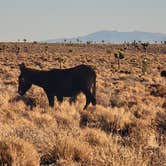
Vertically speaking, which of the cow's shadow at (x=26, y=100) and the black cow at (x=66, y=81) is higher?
the black cow at (x=66, y=81)

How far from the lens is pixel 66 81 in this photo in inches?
567

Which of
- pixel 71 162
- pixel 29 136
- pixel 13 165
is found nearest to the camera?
pixel 13 165

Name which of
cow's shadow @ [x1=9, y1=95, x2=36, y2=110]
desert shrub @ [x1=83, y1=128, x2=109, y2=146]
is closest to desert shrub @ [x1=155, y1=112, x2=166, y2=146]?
desert shrub @ [x1=83, y1=128, x2=109, y2=146]

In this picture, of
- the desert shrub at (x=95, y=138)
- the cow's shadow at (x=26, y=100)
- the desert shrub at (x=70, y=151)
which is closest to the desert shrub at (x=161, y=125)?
the desert shrub at (x=95, y=138)

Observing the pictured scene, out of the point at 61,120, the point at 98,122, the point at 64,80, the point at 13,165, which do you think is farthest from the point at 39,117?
the point at 13,165

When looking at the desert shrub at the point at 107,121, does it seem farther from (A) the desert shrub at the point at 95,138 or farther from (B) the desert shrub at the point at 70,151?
(B) the desert shrub at the point at 70,151

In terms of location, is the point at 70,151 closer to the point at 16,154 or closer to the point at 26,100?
the point at 16,154

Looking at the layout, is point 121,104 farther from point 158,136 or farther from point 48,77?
point 158,136

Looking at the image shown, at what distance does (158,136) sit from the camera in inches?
365

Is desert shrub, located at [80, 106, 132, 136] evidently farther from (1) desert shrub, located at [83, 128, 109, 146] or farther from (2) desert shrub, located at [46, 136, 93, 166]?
(2) desert shrub, located at [46, 136, 93, 166]

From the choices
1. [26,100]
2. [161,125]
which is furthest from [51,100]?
[161,125]

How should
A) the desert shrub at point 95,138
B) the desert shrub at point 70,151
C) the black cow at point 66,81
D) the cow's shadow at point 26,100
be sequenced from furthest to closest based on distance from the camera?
the cow's shadow at point 26,100
the black cow at point 66,81
the desert shrub at point 95,138
the desert shrub at point 70,151

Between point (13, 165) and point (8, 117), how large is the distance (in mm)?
5733

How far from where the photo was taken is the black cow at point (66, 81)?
567 inches
